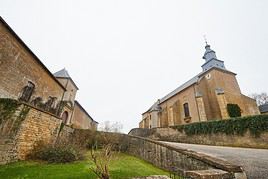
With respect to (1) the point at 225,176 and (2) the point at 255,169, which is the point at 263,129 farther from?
(1) the point at 225,176

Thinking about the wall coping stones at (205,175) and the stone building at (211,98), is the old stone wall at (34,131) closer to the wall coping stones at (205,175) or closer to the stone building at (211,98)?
the wall coping stones at (205,175)

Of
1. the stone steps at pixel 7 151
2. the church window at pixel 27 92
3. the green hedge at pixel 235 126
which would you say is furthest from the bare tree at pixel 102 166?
the green hedge at pixel 235 126

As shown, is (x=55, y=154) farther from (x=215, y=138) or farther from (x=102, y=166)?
(x=215, y=138)

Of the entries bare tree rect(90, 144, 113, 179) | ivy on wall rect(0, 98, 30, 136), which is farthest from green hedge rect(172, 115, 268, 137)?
ivy on wall rect(0, 98, 30, 136)

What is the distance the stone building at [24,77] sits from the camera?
9.73 meters

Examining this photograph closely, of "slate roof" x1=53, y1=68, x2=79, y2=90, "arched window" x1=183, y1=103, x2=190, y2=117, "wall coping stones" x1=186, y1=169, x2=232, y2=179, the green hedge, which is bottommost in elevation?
"wall coping stones" x1=186, y1=169, x2=232, y2=179

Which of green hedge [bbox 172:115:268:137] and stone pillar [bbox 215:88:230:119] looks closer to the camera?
green hedge [bbox 172:115:268:137]

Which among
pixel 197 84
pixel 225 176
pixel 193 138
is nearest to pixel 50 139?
pixel 225 176

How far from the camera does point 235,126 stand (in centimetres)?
1267

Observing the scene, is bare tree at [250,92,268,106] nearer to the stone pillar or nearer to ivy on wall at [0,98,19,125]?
the stone pillar

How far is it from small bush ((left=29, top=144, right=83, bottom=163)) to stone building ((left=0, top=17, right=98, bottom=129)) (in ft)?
7.84

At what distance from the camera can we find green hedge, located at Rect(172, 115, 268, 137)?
11.4m

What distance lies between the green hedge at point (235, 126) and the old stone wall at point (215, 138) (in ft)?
1.02

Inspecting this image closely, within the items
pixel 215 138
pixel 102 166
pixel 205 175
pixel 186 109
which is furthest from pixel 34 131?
pixel 186 109
